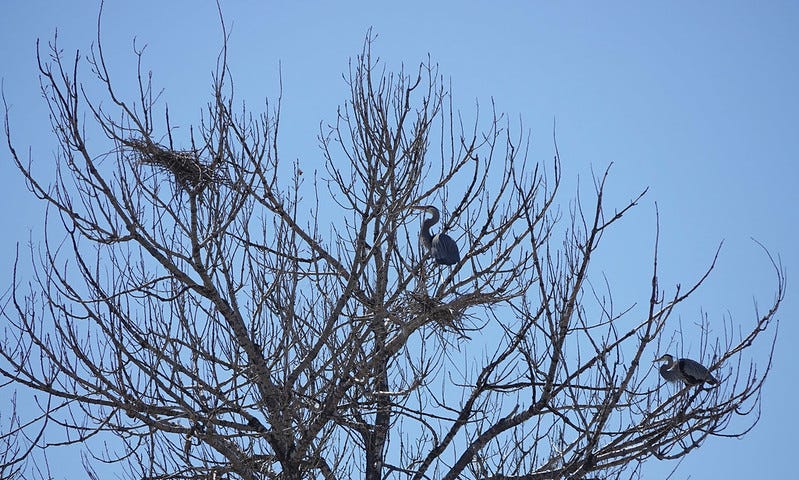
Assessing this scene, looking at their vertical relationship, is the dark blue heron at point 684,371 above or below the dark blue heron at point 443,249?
below

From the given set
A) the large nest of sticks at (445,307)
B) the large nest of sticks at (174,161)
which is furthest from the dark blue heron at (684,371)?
the large nest of sticks at (174,161)

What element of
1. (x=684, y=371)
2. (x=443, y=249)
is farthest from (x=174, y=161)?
(x=684, y=371)

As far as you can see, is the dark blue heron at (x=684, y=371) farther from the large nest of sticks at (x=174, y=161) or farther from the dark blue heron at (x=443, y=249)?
the large nest of sticks at (x=174, y=161)

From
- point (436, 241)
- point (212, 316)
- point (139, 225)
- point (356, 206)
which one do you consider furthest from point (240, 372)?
point (436, 241)

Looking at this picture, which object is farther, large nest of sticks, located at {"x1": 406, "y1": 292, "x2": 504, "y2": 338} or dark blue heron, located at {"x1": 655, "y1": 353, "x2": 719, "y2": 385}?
dark blue heron, located at {"x1": 655, "y1": 353, "x2": 719, "y2": 385}

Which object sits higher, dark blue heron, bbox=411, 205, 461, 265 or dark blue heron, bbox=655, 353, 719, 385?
dark blue heron, bbox=411, 205, 461, 265

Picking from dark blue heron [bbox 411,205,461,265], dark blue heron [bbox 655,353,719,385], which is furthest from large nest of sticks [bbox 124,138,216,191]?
dark blue heron [bbox 655,353,719,385]

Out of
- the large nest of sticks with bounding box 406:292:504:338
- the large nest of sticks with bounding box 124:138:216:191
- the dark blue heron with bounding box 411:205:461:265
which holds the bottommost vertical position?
the large nest of sticks with bounding box 406:292:504:338

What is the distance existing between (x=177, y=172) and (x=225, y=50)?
150 centimetres

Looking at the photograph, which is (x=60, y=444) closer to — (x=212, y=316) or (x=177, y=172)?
(x=212, y=316)

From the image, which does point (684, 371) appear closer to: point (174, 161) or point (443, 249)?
point (443, 249)

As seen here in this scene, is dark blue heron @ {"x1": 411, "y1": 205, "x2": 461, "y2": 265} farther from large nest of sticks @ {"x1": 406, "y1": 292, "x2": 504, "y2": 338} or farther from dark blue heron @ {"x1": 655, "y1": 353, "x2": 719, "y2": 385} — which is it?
dark blue heron @ {"x1": 655, "y1": 353, "x2": 719, "y2": 385}

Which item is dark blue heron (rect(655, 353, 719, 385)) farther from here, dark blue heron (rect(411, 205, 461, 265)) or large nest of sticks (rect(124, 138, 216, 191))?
large nest of sticks (rect(124, 138, 216, 191))

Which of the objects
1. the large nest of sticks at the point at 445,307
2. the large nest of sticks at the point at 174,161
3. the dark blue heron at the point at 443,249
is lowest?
the large nest of sticks at the point at 445,307
